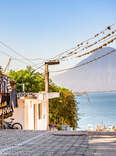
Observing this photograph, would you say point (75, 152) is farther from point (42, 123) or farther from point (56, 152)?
point (42, 123)

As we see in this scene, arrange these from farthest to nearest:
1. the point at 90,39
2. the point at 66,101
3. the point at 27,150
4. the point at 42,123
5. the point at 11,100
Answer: the point at 66,101 → the point at 42,123 → the point at 90,39 → the point at 11,100 → the point at 27,150

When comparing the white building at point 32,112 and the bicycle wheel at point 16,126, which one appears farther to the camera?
the white building at point 32,112

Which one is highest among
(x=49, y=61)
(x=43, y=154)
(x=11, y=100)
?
(x=49, y=61)

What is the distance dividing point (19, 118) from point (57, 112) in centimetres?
1633

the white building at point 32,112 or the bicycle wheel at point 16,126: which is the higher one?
the white building at point 32,112

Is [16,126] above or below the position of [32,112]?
below

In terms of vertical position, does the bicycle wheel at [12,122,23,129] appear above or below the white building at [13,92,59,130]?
→ below

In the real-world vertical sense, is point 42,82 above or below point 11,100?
above

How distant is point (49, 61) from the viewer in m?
22.0

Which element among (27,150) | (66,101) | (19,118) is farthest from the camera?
(66,101)

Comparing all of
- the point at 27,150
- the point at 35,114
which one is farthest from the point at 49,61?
the point at 27,150

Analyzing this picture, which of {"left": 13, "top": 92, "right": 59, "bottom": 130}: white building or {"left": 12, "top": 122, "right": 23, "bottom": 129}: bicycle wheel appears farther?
{"left": 13, "top": 92, "right": 59, "bottom": 130}: white building

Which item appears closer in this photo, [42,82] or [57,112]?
[57,112]

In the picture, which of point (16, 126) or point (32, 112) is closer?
point (16, 126)
